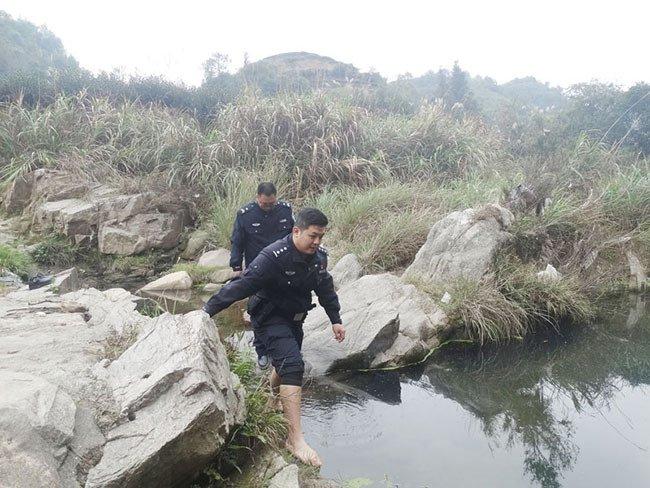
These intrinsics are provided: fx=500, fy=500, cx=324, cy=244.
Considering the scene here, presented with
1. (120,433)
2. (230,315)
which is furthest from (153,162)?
(120,433)

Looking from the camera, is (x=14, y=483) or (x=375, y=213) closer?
(x=14, y=483)

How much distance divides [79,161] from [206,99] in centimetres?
495

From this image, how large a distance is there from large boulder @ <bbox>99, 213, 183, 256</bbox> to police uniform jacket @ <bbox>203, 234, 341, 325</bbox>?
19.2 feet

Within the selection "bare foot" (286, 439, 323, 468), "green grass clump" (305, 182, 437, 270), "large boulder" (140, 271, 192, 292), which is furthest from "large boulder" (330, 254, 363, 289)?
"bare foot" (286, 439, 323, 468)

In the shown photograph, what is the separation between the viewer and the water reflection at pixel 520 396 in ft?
11.2

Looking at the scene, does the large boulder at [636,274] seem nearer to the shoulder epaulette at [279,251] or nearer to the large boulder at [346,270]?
the large boulder at [346,270]

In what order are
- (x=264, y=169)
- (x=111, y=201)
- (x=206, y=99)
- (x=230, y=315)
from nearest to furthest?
(x=230, y=315) → (x=111, y=201) → (x=264, y=169) → (x=206, y=99)

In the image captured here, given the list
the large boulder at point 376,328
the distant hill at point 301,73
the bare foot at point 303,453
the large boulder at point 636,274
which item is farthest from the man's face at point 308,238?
the distant hill at point 301,73

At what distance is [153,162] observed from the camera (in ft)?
33.0

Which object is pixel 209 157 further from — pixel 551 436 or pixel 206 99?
pixel 551 436

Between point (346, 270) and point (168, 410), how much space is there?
427 centimetres

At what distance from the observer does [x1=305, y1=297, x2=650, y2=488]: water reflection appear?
342 centimetres

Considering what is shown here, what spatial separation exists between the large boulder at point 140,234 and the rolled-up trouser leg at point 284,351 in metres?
5.94

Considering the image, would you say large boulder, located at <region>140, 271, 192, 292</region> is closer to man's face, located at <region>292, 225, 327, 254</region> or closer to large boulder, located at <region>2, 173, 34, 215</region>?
large boulder, located at <region>2, 173, 34, 215</region>
